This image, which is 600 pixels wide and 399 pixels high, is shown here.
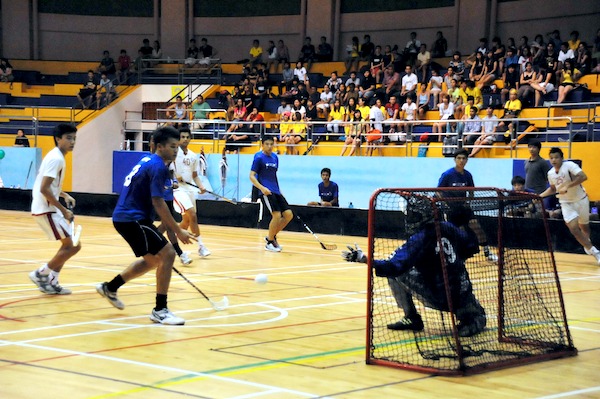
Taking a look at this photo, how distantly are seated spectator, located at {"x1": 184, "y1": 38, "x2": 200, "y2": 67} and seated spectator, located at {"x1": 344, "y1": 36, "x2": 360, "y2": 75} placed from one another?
522 centimetres

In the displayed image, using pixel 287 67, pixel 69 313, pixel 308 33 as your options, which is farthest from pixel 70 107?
pixel 69 313

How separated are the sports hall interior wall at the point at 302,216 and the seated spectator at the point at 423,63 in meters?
7.33

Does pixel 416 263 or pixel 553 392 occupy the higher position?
pixel 416 263

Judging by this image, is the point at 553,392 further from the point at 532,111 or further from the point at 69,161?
the point at 69,161

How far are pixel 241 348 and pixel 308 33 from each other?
26.8m

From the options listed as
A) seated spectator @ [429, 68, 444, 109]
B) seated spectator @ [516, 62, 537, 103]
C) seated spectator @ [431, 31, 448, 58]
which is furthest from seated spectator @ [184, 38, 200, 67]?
seated spectator @ [516, 62, 537, 103]

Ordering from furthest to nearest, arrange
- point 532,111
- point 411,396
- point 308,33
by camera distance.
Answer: point 308,33 < point 532,111 < point 411,396

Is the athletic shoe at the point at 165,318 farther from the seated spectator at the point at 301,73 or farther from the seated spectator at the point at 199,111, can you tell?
the seated spectator at the point at 301,73

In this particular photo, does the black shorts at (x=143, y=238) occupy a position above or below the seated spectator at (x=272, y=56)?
below

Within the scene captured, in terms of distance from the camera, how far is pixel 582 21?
89.6 feet

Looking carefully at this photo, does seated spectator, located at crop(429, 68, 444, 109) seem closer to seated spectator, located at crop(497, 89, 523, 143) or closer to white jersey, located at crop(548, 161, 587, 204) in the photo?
seated spectator, located at crop(497, 89, 523, 143)

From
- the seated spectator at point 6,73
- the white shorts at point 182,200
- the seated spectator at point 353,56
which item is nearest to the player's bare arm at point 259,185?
the white shorts at point 182,200

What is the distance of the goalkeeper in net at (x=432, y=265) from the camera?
7.42 meters

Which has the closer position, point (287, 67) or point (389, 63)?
point (389, 63)
